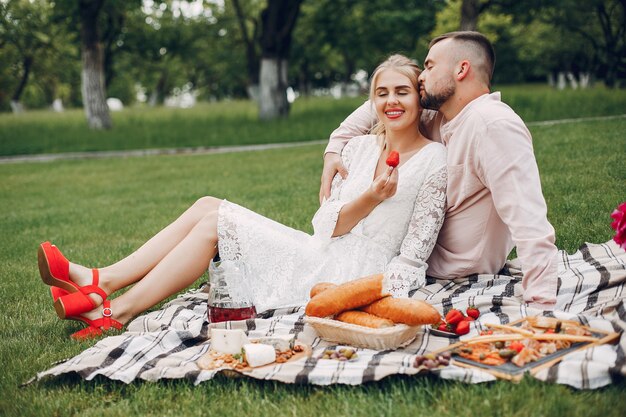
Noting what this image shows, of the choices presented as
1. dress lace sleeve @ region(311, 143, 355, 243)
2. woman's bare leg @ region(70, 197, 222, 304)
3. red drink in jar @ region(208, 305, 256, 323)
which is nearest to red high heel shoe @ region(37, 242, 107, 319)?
woman's bare leg @ region(70, 197, 222, 304)

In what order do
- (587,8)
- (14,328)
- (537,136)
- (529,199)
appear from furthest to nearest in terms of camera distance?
(587,8)
(537,136)
(14,328)
(529,199)

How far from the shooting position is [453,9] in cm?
3381

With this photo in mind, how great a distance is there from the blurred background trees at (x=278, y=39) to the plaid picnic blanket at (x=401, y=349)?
659 centimetres

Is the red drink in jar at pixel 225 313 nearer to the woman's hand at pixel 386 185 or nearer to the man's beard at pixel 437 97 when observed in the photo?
the woman's hand at pixel 386 185

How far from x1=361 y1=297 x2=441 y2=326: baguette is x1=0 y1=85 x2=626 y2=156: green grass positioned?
11468mm

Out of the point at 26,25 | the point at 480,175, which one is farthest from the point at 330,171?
the point at 26,25

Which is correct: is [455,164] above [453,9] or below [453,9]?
below

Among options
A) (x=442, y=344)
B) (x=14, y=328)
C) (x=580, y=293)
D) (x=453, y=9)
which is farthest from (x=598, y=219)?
(x=453, y=9)

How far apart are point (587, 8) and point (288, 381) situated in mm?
18593

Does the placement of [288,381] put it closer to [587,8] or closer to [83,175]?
[83,175]

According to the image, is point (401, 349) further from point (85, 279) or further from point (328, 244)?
point (85, 279)

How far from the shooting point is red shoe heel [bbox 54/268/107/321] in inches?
146

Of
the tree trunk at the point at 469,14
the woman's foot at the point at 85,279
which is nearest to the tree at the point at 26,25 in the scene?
→ the tree trunk at the point at 469,14

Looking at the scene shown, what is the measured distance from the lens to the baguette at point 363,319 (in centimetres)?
312
